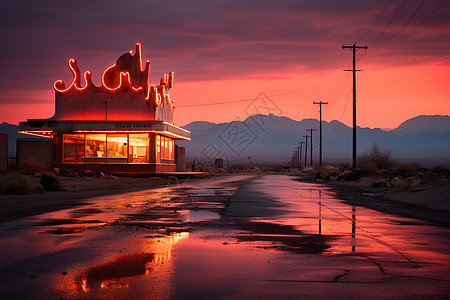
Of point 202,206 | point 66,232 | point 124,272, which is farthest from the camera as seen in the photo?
point 202,206

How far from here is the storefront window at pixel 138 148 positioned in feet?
158

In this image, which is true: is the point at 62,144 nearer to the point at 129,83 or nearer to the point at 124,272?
the point at 129,83

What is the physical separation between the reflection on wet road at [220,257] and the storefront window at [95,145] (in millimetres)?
34977

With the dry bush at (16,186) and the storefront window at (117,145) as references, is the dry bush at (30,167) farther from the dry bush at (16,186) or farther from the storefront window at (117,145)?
the dry bush at (16,186)

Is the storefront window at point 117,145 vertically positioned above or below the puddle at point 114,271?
above

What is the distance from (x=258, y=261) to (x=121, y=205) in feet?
35.0

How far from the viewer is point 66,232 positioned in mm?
10703

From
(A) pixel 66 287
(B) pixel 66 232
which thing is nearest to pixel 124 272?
(A) pixel 66 287

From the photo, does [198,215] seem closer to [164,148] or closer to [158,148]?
[158,148]

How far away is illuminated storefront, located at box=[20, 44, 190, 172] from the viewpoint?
4744 centimetres

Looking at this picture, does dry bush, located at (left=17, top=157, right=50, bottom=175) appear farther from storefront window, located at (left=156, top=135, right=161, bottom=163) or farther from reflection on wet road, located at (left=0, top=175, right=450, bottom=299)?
reflection on wet road, located at (left=0, top=175, right=450, bottom=299)

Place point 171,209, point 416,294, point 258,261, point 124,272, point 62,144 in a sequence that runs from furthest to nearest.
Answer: point 62,144 < point 171,209 < point 258,261 < point 124,272 < point 416,294

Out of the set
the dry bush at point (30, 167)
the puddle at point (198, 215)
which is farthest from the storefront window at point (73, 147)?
the puddle at point (198, 215)

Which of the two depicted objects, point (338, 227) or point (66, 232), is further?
point (338, 227)
